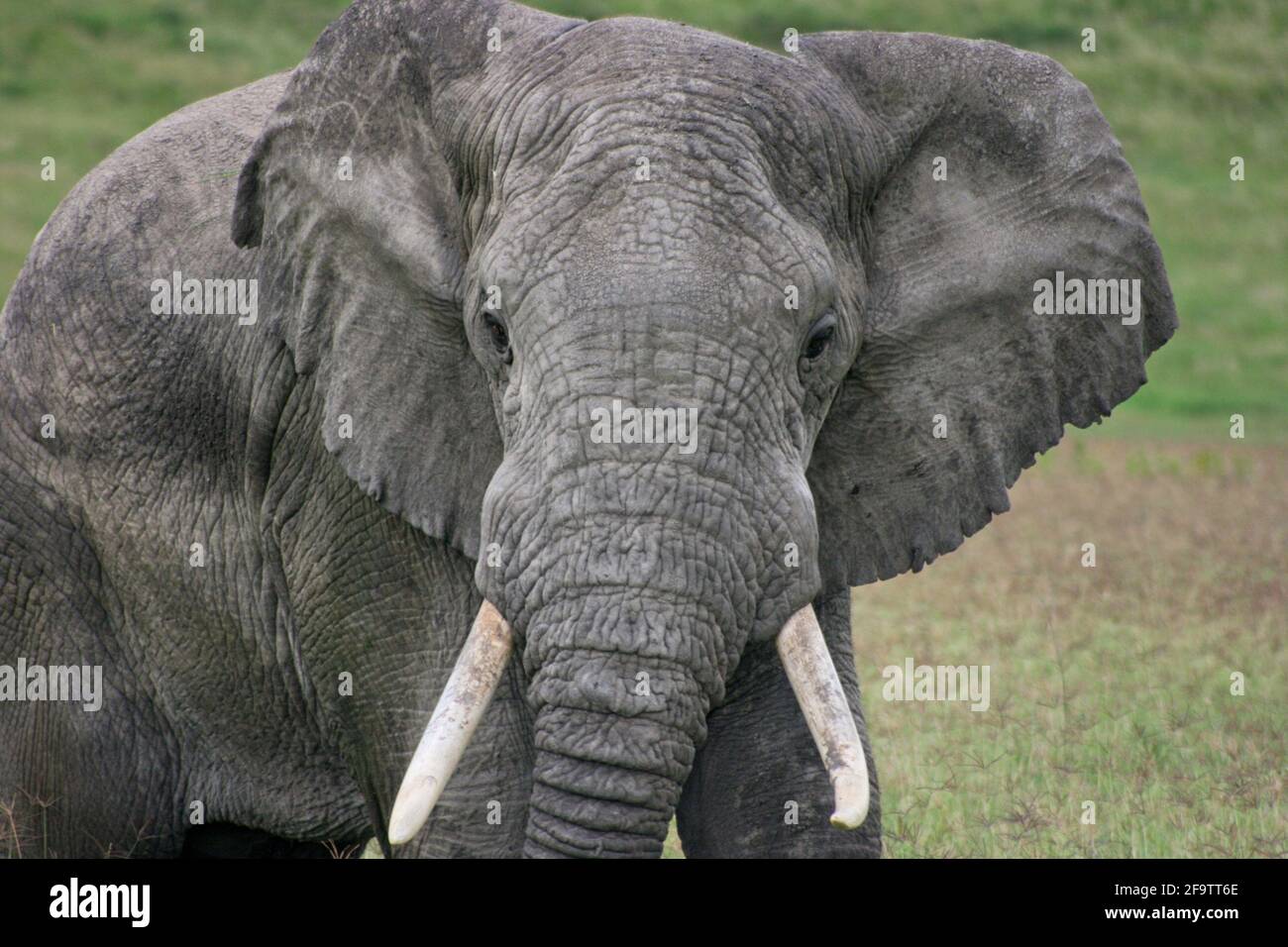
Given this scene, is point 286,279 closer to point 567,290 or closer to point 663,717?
point 567,290

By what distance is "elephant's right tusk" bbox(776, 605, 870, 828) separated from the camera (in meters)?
4.52

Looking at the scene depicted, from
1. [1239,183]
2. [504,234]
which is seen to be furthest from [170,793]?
[1239,183]

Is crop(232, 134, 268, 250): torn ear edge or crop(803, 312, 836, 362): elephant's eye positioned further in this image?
crop(232, 134, 268, 250): torn ear edge

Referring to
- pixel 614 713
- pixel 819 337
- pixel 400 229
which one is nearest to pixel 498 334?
pixel 400 229

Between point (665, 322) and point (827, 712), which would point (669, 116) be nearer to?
point (665, 322)

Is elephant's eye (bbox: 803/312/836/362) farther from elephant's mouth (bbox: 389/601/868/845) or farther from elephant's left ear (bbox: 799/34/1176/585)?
elephant's mouth (bbox: 389/601/868/845)

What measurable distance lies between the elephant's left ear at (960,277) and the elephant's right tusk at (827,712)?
772 mm

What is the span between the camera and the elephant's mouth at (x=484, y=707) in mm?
4512

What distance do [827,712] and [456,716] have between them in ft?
2.67

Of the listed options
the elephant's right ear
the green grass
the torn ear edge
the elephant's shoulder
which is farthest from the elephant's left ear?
the green grass

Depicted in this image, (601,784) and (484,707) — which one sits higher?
(484,707)

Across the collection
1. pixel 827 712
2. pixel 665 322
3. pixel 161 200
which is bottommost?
pixel 827 712

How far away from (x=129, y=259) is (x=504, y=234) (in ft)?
5.72

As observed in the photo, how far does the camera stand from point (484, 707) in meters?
4.75
